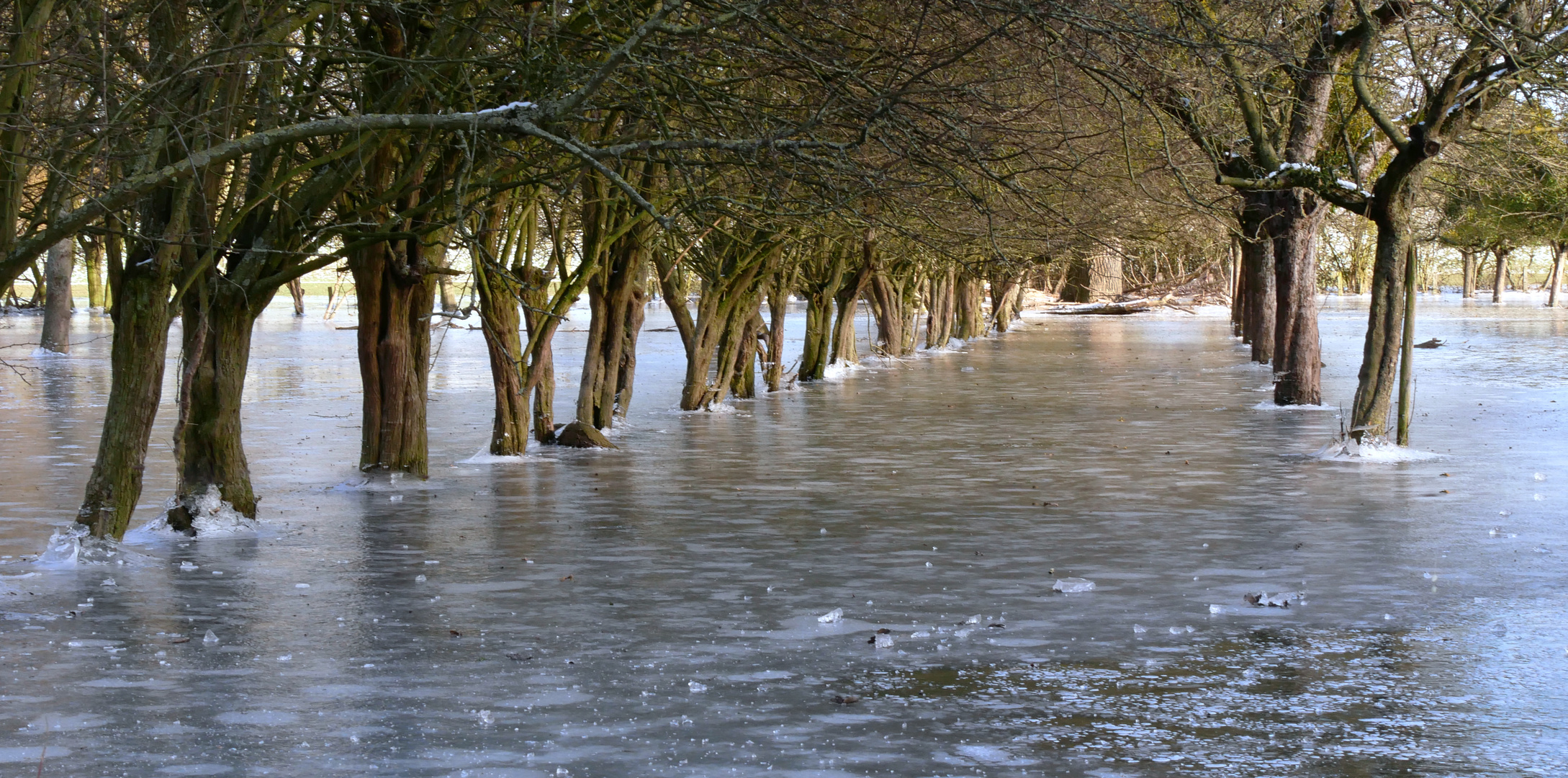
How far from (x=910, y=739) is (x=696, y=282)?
249ft

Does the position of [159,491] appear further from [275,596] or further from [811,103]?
[811,103]

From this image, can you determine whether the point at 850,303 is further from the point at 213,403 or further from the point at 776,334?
the point at 213,403

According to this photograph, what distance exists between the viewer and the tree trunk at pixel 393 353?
13375mm

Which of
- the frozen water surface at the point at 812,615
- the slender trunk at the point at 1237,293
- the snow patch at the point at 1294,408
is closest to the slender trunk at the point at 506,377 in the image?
the frozen water surface at the point at 812,615

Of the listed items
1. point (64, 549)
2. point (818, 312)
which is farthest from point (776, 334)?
point (64, 549)

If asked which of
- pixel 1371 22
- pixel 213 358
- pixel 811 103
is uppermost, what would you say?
pixel 1371 22

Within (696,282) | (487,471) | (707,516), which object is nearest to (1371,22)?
(707,516)

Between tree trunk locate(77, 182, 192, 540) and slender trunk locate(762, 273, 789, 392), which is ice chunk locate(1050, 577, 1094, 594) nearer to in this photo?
Answer: tree trunk locate(77, 182, 192, 540)

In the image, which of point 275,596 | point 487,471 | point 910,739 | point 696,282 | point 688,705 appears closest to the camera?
point 910,739

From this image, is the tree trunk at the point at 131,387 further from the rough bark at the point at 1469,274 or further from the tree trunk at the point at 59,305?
the rough bark at the point at 1469,274

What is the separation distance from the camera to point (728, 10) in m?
9.07

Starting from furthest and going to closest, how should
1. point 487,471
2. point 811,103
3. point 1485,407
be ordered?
point 1485,407
point 487,471
point 811,103

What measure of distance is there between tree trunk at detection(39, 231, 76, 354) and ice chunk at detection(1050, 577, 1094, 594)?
3054 cm

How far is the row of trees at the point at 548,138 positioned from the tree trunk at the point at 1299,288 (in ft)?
5.21
